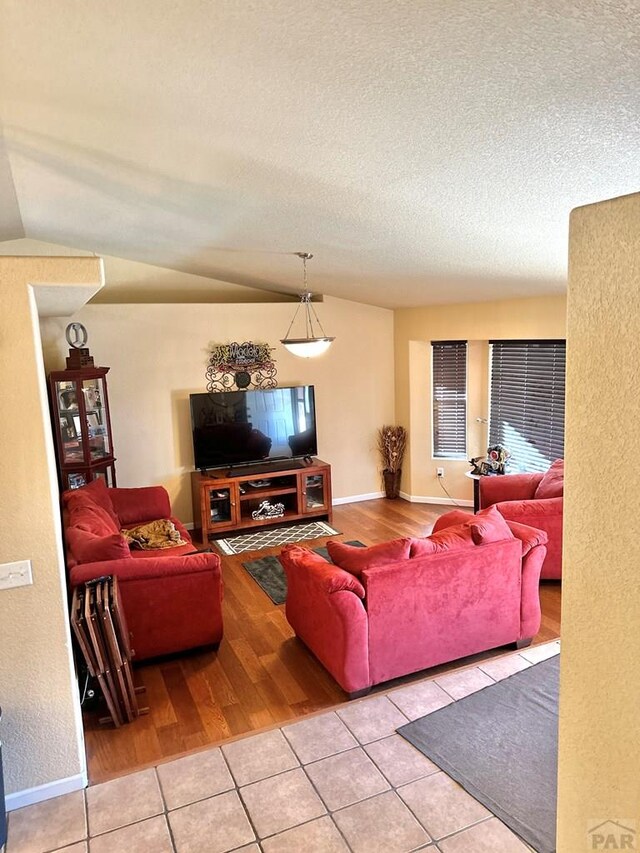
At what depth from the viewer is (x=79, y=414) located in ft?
20.2

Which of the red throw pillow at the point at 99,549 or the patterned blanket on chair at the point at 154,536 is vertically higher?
the red throw pillow at the point at 99,549

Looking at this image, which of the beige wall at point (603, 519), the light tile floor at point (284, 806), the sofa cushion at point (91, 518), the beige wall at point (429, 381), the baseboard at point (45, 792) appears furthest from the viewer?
the beige wall at point (429, 381)

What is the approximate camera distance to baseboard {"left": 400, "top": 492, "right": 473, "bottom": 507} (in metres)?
7.83

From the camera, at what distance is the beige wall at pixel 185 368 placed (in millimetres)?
6754

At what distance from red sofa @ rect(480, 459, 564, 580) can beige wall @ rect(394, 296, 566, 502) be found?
4.94 feet

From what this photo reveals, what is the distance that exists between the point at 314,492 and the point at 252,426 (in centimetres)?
111

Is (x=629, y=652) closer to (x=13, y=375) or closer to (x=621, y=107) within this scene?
(x=621, y=107)

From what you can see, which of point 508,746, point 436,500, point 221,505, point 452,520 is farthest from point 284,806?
point 436,500

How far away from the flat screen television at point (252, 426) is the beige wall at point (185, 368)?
0.22 metres

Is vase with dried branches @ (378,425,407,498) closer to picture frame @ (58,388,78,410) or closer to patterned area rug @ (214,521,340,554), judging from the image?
patterned area rug @ (214,521,340,554)

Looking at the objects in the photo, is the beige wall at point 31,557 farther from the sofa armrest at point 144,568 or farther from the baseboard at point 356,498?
the baseboard at point 356,498

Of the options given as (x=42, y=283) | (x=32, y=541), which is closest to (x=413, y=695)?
(x=32, y=541)

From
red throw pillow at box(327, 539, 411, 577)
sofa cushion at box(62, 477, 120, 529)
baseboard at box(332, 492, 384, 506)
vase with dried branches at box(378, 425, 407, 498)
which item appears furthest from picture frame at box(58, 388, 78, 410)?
vase with dried branches at box(378, 425, 407, 498)

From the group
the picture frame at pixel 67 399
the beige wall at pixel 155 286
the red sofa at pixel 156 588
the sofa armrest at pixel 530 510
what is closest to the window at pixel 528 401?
the sofa armrest at pixel 530 510
